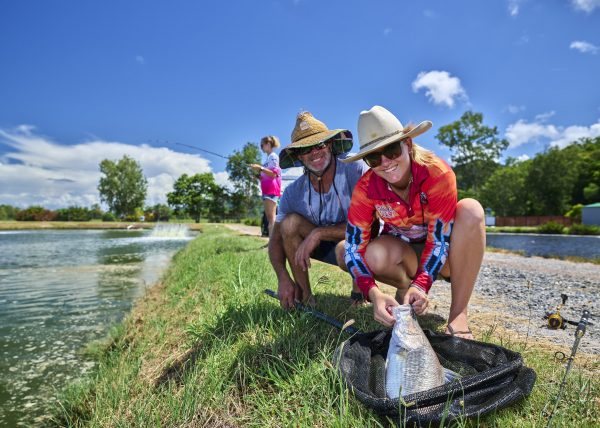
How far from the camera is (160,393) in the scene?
7.60 ft

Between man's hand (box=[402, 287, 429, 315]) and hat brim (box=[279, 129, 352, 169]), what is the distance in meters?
1.23

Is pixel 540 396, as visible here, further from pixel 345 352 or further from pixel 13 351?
pixel 13 351

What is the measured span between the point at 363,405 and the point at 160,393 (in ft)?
4.39

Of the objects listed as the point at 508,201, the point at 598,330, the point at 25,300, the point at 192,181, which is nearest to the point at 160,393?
the point at 598,330

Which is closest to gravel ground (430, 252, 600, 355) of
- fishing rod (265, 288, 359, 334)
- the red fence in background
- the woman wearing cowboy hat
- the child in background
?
the woman wearing cowboy hat

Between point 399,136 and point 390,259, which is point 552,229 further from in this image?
point 399,136

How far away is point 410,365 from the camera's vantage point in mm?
1679

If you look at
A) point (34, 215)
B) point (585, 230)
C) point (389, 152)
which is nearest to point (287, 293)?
point (389, 152)

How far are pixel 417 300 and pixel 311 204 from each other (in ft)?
4.13

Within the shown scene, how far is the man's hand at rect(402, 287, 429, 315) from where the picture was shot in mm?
2057

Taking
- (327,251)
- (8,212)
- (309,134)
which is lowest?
(327,251)

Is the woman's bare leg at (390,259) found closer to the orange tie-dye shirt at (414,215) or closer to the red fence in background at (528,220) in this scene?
the orange tie-dye shirt at (414,215)

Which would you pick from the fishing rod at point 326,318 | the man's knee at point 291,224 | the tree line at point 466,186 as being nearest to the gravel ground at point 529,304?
the fishing rod at point 326,318

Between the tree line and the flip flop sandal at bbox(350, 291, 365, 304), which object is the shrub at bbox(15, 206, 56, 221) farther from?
the flip flop sandal at bbox(350, 291, 365, 304)
